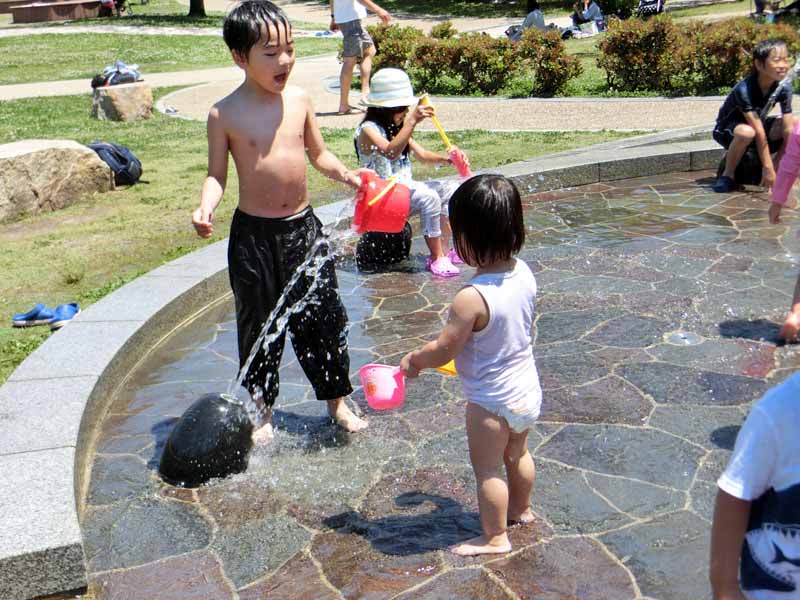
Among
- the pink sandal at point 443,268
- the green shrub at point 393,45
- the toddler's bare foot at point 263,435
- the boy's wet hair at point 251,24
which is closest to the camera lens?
the boy's wet hair at point 251,24

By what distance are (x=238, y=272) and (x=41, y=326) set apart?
82.9 inches

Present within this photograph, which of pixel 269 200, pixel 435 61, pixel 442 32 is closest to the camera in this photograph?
pixel 269 200

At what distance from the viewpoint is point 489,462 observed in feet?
10.3

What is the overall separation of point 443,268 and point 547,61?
8294 mm

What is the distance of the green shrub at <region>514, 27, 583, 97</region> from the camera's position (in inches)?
545

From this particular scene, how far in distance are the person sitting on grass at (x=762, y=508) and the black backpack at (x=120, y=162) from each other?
314 inches

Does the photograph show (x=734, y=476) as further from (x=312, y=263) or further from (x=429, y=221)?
(x=429, y=221)

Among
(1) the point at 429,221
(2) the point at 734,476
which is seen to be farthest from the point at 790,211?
(2) the point at 734,476

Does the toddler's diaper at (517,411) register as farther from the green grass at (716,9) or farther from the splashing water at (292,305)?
the green grass at (716,9)

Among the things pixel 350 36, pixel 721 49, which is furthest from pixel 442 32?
pixel 721 49

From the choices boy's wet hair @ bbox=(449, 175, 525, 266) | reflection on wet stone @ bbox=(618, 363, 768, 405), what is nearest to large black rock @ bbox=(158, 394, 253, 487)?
boy's wet hair @ bbox=(449, 175, 525, 266)

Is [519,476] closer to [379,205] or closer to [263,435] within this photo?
[263,435]

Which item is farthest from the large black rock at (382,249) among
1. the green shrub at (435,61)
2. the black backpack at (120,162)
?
the green shrub at (435,61)

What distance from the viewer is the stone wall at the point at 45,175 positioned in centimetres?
801
